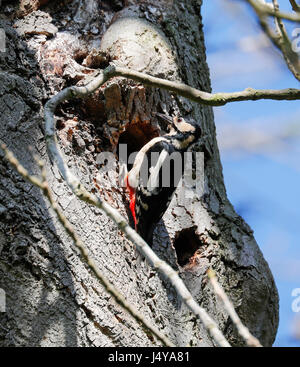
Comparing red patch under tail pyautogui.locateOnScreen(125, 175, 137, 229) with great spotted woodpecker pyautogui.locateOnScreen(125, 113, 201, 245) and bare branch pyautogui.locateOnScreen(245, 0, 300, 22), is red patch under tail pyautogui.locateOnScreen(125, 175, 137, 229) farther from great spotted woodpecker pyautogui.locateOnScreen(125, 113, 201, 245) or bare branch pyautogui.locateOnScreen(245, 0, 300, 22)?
bare branch pyautogui.locateOnScreen(245, 0, 300, 22)

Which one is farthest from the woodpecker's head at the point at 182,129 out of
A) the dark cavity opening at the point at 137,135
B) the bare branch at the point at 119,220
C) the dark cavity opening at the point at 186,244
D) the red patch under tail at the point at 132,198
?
the bare branch at the point at 119,220

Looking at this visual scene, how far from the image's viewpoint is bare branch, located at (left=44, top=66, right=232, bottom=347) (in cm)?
154

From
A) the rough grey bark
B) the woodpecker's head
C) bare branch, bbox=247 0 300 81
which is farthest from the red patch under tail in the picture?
bare branch, bbox=247 0 300 81

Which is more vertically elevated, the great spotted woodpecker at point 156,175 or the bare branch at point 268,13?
the great spotted woodpecker at point 156,175

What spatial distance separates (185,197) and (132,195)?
37 cm

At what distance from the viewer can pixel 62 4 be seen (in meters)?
3.77

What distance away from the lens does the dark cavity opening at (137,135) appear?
11.8 ft

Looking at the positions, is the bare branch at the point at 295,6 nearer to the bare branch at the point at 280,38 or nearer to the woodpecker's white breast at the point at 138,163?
the bare branch at the point at 280,38

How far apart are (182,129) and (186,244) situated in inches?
27.5

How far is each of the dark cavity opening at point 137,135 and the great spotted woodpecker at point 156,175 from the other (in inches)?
2.7

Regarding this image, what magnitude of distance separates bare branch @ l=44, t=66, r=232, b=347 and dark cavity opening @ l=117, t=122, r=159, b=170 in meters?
0.89

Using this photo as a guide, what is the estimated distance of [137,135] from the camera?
375cm

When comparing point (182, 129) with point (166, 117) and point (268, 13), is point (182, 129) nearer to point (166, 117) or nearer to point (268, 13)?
point (166, 117)
